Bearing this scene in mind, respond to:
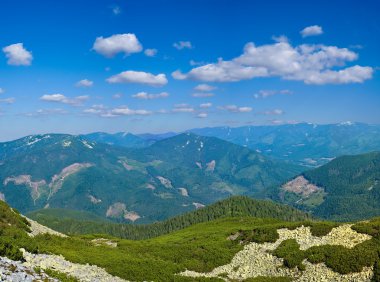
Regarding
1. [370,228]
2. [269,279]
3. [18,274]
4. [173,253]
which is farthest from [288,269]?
[18,274]

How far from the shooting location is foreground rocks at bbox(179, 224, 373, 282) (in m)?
50.2

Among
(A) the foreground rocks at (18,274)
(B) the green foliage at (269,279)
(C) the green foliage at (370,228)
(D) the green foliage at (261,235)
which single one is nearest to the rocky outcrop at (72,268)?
(A) the foreground rocks at (18,274)

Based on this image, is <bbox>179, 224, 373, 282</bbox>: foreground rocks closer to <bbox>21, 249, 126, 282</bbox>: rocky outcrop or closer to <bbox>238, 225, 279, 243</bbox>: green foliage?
<bbox>238, 225, 279, 243</bbox>: green foliage

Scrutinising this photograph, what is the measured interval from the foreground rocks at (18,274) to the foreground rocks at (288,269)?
29923 millimetres

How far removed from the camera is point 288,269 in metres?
55.1

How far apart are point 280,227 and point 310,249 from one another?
16.7m

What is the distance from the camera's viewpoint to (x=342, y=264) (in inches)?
2005

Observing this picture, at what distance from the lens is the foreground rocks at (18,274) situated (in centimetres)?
2750

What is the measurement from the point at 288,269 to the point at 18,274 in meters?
39.2

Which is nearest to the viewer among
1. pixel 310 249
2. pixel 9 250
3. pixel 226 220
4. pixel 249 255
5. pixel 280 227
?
pixel 9 250

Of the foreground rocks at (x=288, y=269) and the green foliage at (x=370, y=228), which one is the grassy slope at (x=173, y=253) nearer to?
the green foliage at (x=370, y=228)

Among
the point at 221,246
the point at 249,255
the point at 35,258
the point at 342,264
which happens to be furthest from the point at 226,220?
the point at 35,258

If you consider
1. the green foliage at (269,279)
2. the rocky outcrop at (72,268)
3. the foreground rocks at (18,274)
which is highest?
the foreground rocks at (18,274)

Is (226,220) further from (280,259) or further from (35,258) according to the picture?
(35,258)
